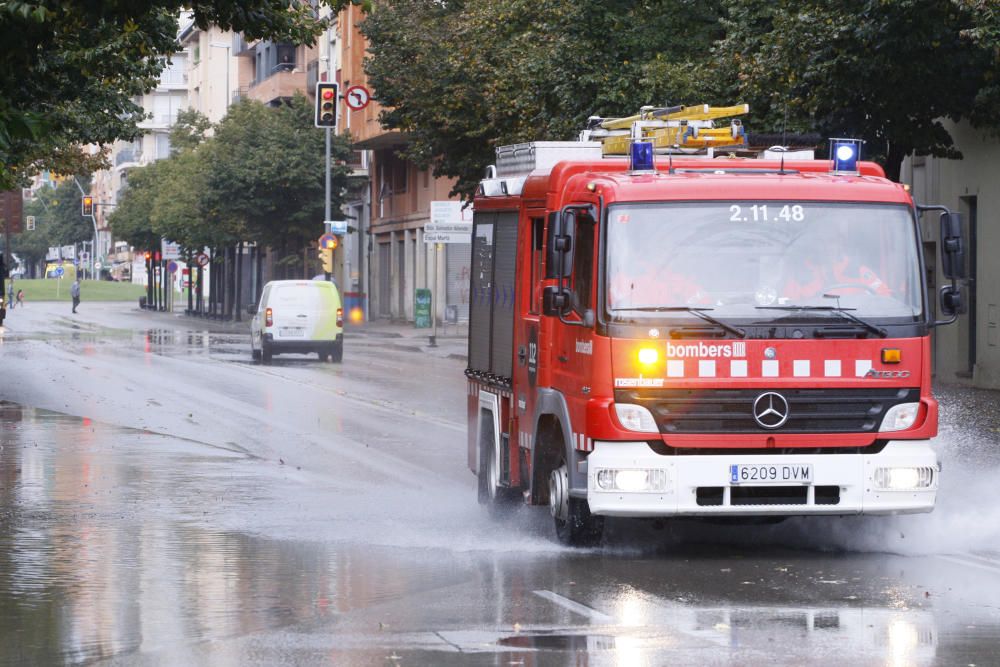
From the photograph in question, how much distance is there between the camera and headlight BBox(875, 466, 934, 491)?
10.7m

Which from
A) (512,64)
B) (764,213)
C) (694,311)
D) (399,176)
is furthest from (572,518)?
(399,176)

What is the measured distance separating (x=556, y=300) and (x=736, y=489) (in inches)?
60.1

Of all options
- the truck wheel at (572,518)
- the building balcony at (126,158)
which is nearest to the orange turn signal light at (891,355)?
the truck wheel at (572,518)

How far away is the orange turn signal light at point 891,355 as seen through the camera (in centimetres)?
1074

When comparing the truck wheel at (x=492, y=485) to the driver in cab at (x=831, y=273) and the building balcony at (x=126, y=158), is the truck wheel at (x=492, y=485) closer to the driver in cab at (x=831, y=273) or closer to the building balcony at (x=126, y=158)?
the driver in cab at (x=831, y=273)

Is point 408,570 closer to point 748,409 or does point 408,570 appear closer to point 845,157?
point 748,409

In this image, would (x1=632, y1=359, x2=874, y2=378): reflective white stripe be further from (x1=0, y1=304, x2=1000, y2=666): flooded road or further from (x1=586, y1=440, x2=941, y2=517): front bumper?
(x1=0, y1=304, x2=1000, y2=666): flooded road

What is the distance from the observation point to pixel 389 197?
70.7 m

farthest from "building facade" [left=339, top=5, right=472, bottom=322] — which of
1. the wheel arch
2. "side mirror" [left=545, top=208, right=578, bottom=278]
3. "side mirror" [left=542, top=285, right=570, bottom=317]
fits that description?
"side mirror" [left=545, top=208, right=578, bottom=278]

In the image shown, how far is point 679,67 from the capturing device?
95.9 feet

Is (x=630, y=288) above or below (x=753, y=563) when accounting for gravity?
above

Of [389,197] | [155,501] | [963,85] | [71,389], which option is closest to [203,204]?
[389,197]

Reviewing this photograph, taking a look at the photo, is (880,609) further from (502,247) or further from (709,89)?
(709,89)

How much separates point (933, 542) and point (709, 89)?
18431 millimetres
